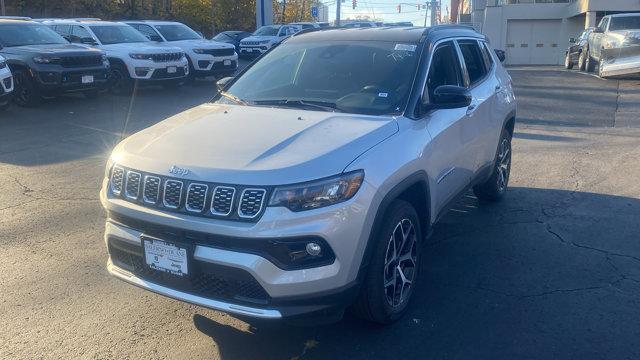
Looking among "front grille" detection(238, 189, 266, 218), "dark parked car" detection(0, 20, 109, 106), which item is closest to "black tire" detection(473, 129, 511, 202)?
"front grille" detection(238, 189, 266, 218)

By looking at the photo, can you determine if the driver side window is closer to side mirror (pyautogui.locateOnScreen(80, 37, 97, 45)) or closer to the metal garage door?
side mirror (pyautogui.locateOnScreen(80, 37, 97, 45))

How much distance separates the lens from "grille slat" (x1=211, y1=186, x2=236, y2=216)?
343 cm

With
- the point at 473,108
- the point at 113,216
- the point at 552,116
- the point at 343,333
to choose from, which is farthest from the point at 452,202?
the point at 552,116

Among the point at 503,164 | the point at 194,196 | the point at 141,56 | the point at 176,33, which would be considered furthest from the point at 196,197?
the point at 176,33

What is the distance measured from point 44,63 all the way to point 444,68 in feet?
34.8

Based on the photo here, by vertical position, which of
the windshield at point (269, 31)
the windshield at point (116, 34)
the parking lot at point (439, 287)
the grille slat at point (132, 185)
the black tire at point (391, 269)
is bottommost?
the parking lot at point (439, 287)

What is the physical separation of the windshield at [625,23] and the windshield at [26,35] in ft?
54.2

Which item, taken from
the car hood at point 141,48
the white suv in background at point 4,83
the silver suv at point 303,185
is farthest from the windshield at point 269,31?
the silver suv at point 303,185

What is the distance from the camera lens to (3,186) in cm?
754

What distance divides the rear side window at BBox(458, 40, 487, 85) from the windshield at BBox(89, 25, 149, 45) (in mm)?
12466

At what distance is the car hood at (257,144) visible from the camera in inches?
137

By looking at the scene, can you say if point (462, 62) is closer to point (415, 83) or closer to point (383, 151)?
point (415, 83)

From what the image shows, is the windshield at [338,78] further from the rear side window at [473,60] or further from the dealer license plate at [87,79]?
the dealer license plate at [87,79]

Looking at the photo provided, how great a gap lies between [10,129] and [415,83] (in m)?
9.36
